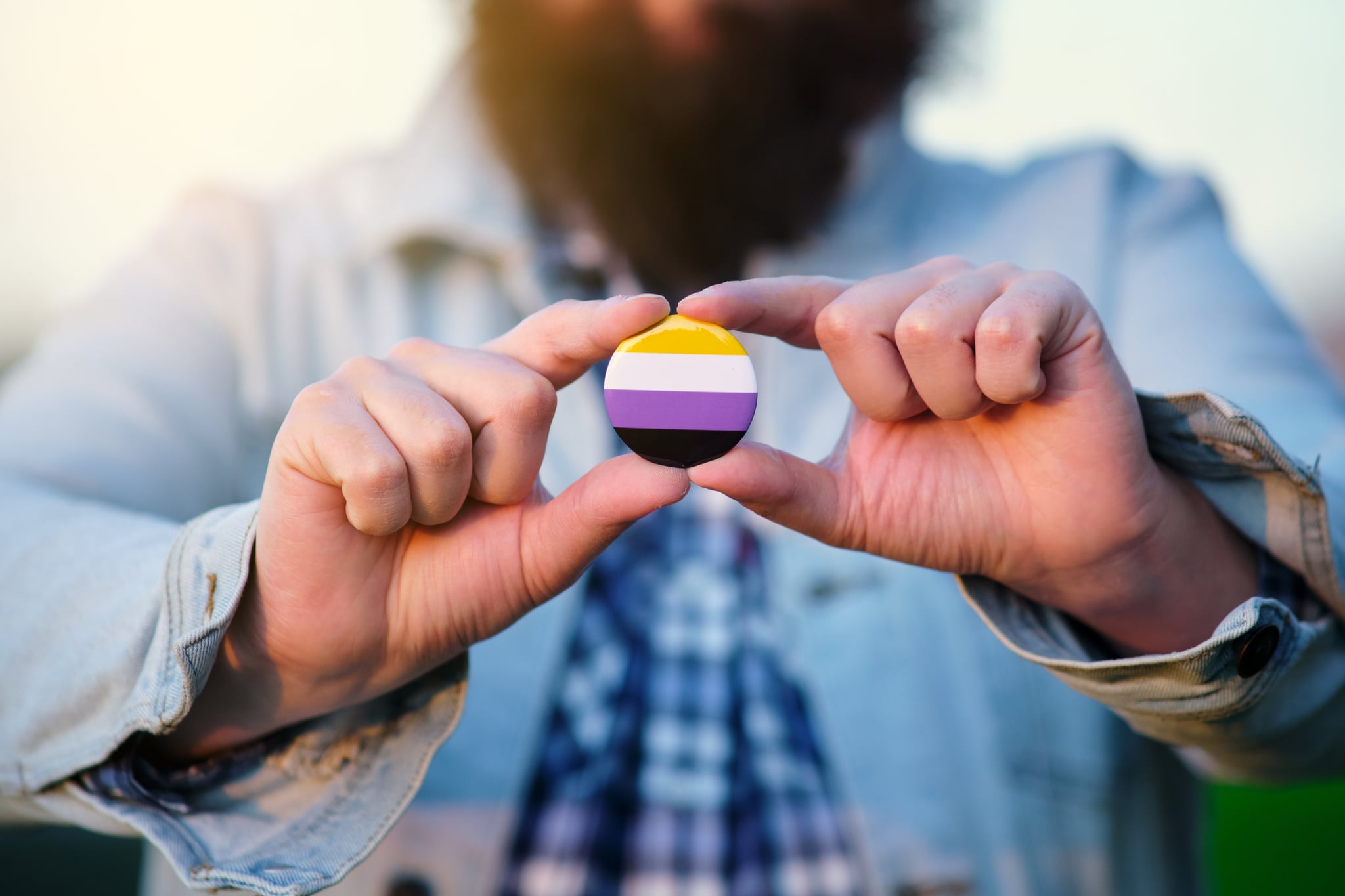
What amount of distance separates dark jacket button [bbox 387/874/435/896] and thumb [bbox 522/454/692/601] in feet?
3.20

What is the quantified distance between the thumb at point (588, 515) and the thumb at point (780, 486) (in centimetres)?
5

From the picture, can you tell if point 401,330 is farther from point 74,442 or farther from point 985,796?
point 985,796

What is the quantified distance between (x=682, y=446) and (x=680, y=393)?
0.22 ft

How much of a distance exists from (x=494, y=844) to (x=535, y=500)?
0.97m

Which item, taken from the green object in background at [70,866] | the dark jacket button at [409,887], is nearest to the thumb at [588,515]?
the dark jacket button at [409,887]

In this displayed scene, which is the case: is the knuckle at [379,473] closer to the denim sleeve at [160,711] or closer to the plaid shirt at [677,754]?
the denim sleeve at [160,711]

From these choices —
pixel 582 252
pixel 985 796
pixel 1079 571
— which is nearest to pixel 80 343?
pixel 582 252

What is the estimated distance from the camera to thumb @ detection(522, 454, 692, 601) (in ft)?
3.12

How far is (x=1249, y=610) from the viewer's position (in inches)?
42.2

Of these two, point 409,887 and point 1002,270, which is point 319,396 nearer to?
point 1002,270

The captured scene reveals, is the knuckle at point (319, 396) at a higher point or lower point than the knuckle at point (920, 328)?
lower

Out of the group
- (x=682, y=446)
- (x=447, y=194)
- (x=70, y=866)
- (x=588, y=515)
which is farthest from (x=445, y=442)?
(x=70, y=866)

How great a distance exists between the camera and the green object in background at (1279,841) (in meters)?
3.16

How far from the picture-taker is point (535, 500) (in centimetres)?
107
